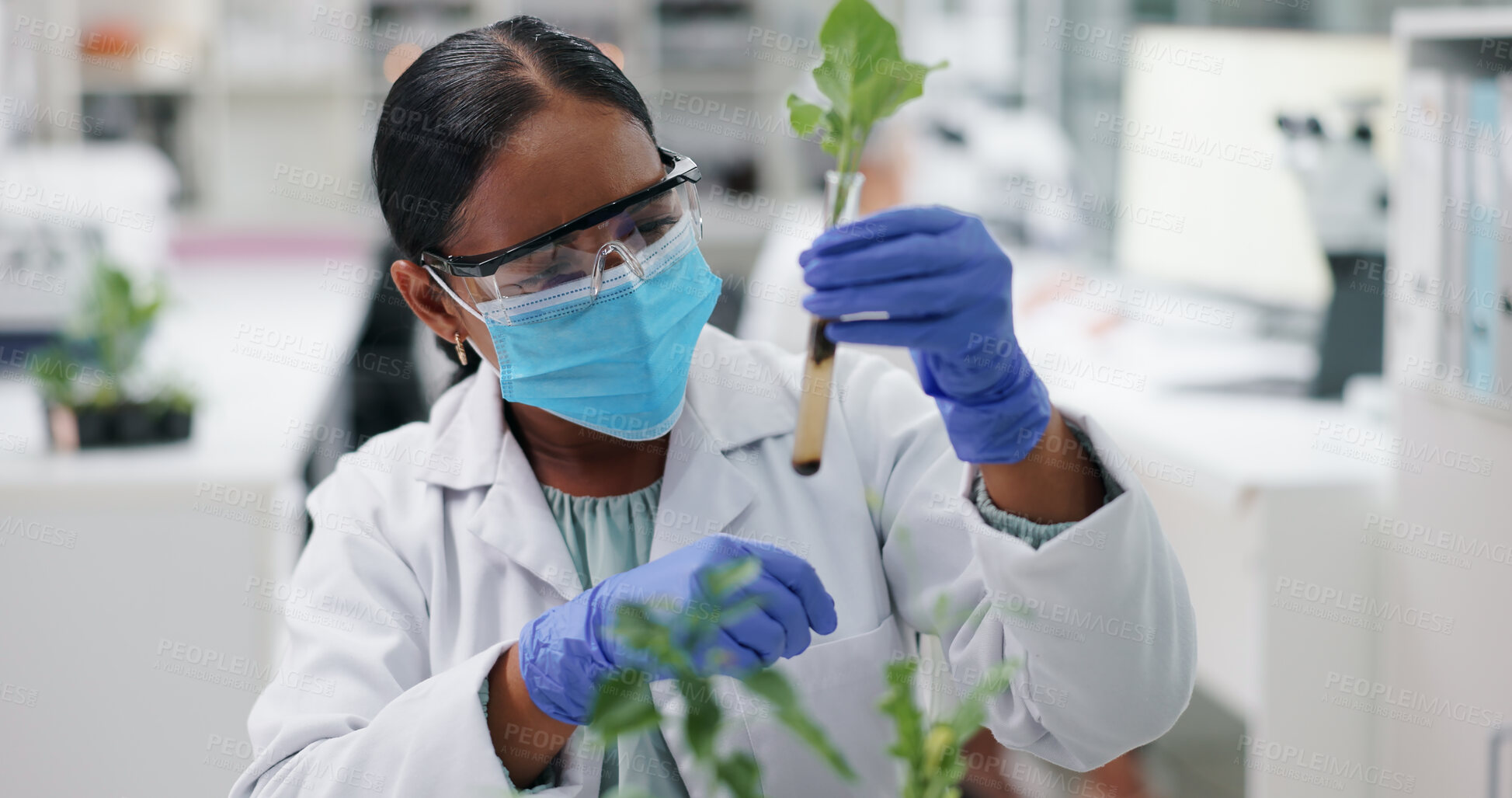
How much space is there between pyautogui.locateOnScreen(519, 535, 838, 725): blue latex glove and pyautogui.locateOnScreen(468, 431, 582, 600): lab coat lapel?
183 millimetres

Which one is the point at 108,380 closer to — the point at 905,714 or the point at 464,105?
the point at 464,105

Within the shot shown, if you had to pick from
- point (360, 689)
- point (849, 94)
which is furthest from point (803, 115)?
point (360, 689)

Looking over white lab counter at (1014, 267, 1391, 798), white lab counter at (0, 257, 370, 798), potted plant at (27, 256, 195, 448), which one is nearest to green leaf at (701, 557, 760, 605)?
white lab counter at (1014, 267, 1391, 798)

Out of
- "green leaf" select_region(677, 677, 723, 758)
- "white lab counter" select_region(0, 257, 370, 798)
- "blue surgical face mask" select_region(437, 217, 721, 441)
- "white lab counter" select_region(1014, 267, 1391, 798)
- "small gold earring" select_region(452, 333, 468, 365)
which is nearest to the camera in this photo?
"green leaf" select_region(677, 677, 723, 758)

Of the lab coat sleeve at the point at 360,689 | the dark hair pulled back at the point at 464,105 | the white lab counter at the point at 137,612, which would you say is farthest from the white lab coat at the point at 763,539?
the white lab counter at the point at 137,612

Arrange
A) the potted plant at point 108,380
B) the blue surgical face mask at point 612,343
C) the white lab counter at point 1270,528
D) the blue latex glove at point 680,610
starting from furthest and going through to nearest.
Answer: the potted plant at point 108,380 → the white lab counter at point 1270,528 → the blue surgical face mask at point 612,343 → the blue latex glove at point 680,610

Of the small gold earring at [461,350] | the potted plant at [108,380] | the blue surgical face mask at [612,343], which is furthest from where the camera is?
the potted plant at [108,380]

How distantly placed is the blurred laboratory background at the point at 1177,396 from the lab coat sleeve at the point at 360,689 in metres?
0.07

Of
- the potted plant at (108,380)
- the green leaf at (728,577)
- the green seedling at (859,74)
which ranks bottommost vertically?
the potted plant at (108,380)

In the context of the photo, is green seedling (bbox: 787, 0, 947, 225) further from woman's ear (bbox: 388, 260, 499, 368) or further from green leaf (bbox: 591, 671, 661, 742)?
green leaf (bbox: 591, 671, 661, 742)

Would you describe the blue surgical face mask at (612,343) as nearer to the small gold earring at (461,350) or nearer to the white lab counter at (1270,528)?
the small gold earring at (461,350)

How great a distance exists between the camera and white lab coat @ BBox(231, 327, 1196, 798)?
94 centimetres

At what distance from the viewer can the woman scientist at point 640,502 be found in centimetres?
89

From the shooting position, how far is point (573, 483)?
1.22m
